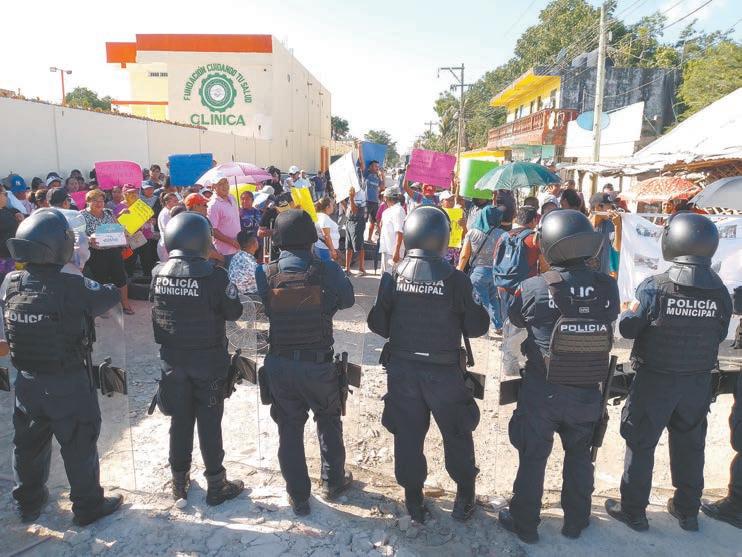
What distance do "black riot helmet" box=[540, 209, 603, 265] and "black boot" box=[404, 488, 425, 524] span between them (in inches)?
60.6

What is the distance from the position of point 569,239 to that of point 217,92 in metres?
28.8

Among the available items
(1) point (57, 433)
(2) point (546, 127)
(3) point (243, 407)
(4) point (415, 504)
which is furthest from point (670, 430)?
(2) point (546, 127)

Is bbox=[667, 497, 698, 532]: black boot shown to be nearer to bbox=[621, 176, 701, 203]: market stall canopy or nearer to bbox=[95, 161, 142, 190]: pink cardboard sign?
bbox=[621, 176, 701, 203]: market stall canopy

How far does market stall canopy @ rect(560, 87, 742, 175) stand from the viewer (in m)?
9.30

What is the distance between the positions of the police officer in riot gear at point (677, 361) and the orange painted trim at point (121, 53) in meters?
35.5

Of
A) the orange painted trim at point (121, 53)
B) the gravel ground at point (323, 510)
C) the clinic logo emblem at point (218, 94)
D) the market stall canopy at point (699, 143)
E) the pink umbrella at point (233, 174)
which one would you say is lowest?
the gravel ground at point (323, 510)

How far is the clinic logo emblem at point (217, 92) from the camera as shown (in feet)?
93.0

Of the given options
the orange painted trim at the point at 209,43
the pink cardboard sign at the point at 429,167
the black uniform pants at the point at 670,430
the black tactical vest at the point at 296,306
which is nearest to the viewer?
the black uniform pants at the point at 670,430

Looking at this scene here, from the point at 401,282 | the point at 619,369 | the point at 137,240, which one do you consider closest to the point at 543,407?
the point at 619,369

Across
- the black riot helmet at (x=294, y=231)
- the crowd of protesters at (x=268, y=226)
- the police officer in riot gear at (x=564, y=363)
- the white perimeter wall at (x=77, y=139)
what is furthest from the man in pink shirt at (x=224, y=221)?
the white perimeter wall at (x=77, y=139)

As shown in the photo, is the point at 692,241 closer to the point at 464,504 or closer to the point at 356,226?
the point at 464,504

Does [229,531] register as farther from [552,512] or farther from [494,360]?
[494,360]

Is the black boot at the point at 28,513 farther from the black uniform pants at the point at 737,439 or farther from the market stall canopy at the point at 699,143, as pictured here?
the market stall canopy at the point at 699,143

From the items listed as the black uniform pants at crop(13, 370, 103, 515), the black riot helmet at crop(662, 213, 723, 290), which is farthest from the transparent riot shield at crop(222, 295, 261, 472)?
the black riot helmet at crop(662, 213, 723, 290)
